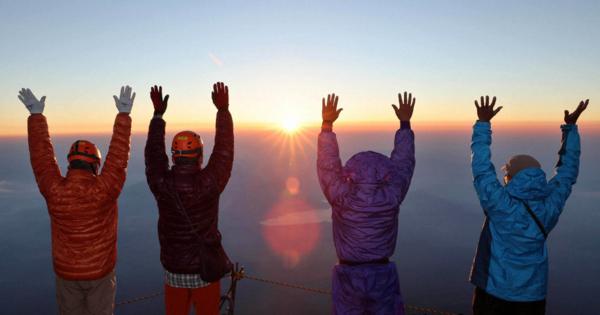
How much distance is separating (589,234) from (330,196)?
196614mm

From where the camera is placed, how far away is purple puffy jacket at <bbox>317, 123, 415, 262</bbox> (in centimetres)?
439

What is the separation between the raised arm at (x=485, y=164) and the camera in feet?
15.4

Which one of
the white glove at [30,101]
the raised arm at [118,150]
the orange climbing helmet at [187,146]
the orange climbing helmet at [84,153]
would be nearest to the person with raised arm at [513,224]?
the orange climbing helmet at [187,146]

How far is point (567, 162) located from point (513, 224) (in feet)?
4.81

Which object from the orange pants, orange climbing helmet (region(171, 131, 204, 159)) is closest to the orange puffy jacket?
orange climbing helmet (region(171, 131, 204, 159))

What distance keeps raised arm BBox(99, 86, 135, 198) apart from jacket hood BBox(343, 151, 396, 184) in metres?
3.05

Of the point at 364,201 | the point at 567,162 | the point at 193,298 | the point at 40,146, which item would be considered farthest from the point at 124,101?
the point at 567,162

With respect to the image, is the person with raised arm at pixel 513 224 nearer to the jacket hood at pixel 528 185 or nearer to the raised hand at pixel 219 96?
the jacket hood at pixel 528 185

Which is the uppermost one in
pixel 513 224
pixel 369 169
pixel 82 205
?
pixel 369 169

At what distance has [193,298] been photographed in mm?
5121

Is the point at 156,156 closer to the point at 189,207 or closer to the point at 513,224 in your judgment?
the point at 189,207

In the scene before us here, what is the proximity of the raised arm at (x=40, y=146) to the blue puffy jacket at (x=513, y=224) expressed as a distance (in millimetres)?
5562

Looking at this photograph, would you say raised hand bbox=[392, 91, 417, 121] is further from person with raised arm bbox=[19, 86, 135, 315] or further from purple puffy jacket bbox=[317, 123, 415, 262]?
person with raised arm bbox=[19, 86, 135, 315]

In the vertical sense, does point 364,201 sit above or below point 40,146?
below
